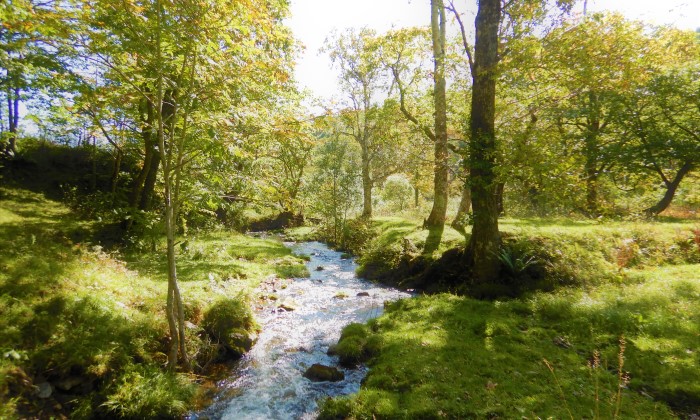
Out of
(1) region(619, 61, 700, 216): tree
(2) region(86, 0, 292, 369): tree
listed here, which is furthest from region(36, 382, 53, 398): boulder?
(1) region(619, 61, 700, 216): tree

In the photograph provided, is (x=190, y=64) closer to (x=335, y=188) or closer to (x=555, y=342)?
(x=555, y=342)

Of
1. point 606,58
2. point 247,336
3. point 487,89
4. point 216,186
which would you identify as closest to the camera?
point 216,186

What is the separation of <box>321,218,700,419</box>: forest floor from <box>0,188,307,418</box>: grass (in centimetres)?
331

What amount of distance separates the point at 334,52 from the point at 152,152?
21385 mm

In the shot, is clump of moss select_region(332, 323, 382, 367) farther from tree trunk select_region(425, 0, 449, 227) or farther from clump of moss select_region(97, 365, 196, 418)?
tree trunk select_region(425, 0, 449, 227)

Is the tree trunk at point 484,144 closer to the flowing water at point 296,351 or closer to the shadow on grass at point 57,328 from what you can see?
the flowing water at point 296,351

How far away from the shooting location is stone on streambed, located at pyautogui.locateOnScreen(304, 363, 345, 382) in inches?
273

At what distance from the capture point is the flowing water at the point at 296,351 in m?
6.19

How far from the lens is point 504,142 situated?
9664 millimetres

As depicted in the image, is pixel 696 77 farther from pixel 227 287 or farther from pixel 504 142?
pixel 227 287

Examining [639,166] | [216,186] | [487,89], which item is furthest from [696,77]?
[216,186]

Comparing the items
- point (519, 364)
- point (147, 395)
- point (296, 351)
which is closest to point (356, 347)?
point (296, 351)

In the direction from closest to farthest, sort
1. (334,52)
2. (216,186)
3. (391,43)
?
1. (216,186)
2. (391,43)
3. (334,52)

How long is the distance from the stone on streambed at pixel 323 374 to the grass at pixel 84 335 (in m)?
2.35
